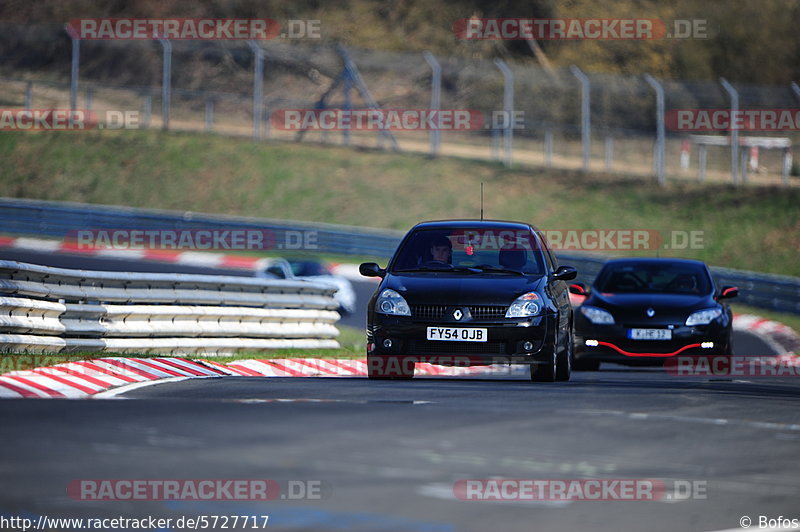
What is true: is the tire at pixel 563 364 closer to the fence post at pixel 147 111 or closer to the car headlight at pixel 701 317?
the car headlight at pixel 701 317

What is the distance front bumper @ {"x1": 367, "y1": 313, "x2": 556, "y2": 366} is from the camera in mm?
12867

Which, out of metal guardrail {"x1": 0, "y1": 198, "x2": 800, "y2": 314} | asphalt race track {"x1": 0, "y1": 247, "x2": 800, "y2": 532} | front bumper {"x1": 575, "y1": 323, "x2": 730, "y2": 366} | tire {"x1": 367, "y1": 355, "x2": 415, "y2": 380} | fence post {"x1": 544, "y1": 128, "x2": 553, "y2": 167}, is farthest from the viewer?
fence post {"x1": 544, "y1": 128, "x2": 553, "y2": 167}

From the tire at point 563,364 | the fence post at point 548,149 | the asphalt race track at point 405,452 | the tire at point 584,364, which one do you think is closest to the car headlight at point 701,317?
the tire at point 584,364

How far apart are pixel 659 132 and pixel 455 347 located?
25415 millimetres

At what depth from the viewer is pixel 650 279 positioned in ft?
59.4

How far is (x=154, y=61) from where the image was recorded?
56500mm

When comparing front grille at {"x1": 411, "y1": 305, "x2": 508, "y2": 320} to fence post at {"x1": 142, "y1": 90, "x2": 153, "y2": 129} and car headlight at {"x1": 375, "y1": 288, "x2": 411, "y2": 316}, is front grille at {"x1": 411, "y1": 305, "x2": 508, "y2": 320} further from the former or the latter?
fence post at {"x1": 142, "y1": 90, "x2": 153, "y2": 129}

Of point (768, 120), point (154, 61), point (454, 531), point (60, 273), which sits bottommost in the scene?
point (454, 531)

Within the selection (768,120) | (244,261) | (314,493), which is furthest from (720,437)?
(768,120)

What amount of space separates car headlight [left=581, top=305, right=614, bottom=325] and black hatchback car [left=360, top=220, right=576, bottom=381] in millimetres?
3025

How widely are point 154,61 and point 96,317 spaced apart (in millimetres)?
43476

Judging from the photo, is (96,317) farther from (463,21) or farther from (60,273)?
(463,21)

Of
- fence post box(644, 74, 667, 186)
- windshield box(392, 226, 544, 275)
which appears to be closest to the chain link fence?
fence post box(644, 74, 667, 186)

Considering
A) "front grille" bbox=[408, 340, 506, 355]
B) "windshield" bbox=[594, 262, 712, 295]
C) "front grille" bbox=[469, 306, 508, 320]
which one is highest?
"windshield" bbox=[594, 262, 712, 295]
